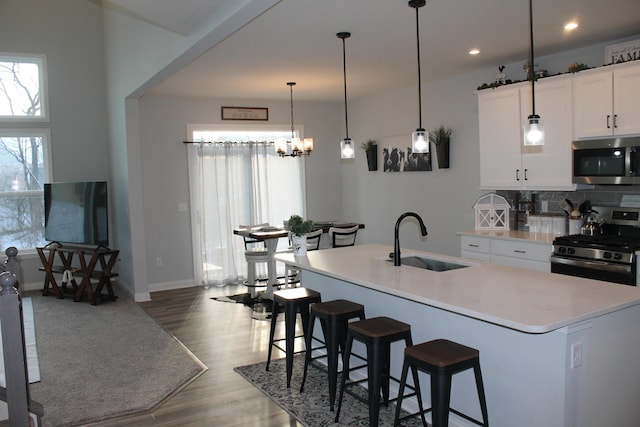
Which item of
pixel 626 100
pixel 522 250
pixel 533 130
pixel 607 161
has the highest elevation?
pixel 626 100

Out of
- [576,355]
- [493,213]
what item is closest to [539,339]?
[576,355]

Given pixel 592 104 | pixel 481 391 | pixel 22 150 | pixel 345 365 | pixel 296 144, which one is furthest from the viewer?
pixel 22 150

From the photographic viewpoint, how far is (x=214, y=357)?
176 inches

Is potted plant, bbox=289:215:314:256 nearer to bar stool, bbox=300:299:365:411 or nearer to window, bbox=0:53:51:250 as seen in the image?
bar stool, bbox=300:299:365:411

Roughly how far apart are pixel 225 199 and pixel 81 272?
2.08 m

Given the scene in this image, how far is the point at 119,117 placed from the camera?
6691 millimetres

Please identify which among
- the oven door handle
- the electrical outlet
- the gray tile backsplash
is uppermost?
the gray tile backsplash

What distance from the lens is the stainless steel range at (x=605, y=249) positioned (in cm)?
402

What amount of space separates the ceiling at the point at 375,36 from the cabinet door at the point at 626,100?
1.31 feet

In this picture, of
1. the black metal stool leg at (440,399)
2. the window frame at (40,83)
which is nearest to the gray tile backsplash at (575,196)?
the black metal stool leg at (440,399)

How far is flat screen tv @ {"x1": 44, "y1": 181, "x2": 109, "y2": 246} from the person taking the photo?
6730 millimetres

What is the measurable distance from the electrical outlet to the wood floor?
167 centimetres

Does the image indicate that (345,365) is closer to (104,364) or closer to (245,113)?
(104,364)

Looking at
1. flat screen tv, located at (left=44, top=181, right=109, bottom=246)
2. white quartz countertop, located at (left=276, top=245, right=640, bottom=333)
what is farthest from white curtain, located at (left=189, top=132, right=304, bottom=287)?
white quartz countertop, located at (left=276, top=245, right=640, bottom=333)
